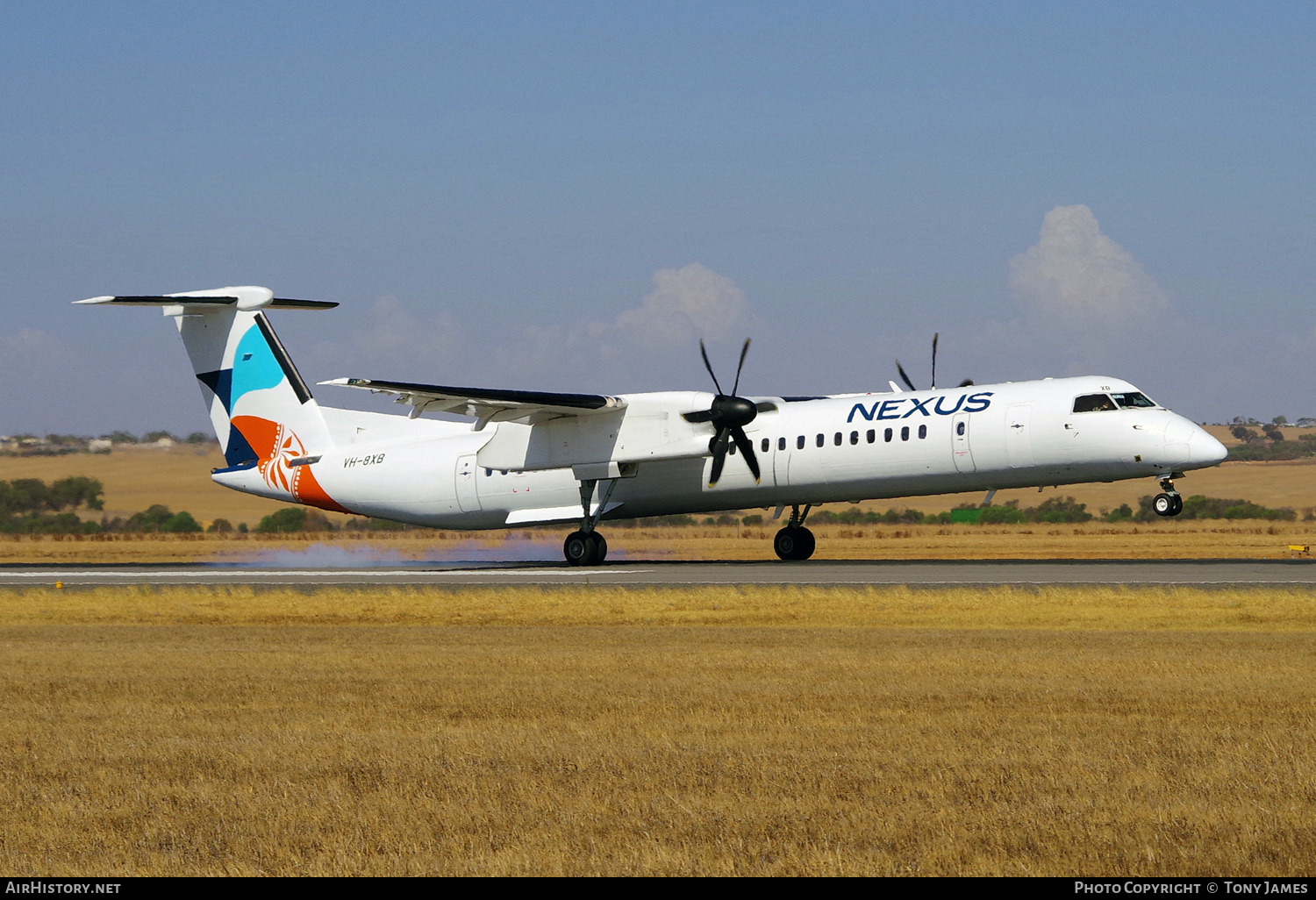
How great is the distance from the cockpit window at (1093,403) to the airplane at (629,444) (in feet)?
0.10

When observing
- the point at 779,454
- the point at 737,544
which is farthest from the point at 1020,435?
the point at 737,544

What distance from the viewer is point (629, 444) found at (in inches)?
1368

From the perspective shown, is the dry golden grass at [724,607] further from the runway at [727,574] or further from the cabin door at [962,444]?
the cabin door at [962,444]

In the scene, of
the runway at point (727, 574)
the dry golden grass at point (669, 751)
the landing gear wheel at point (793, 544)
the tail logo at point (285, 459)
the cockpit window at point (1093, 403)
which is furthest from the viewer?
the tail logo at point (285, 459)

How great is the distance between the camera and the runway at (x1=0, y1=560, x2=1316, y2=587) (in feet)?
90.3

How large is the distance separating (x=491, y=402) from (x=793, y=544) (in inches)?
372

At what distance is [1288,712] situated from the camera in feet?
38.4

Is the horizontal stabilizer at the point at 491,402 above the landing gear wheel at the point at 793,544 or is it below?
above

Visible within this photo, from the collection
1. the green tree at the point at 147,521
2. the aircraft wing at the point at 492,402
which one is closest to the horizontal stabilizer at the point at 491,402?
the aircraft wing at the point at 492,402

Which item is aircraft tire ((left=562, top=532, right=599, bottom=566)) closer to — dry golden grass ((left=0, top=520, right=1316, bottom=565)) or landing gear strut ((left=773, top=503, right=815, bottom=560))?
landing gear strut ((left=773, top=503, right=815, bottom=560))

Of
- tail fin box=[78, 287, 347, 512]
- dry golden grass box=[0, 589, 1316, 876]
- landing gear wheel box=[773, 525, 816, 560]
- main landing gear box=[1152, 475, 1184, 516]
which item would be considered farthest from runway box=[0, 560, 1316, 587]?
dry golden grass box=[0, 589, 1316, 876]

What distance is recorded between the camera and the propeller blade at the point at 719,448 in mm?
33562
